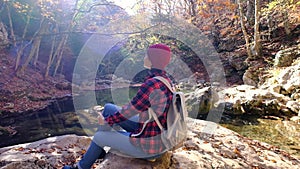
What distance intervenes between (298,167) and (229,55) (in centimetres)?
1413

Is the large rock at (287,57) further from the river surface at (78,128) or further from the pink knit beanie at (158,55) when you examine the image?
the pink knit beanie at (158,55)

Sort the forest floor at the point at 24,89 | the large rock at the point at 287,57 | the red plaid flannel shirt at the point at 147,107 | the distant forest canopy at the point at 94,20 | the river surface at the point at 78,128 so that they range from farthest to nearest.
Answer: the distant forest canopy at the point at 94,20
the large rock at the point at 287,57
the forest floor at the point at 24,89
the river surface at the point at 78,128
the red plaid flannel shirt at the point at 147,107

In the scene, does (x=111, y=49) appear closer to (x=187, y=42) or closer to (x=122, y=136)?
(x=187, y=42)

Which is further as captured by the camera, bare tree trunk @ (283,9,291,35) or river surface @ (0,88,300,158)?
bare tree trunk @ (283,9,291,35)

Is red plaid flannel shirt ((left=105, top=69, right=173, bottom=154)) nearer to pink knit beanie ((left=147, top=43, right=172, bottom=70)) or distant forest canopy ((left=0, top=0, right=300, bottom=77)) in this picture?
pink knit beanie ((left=147, top=43, right=172, bottom=70))

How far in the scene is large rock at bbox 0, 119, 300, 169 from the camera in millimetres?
2482

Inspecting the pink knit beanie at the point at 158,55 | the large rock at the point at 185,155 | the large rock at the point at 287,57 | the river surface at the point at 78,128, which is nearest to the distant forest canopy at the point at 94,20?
the large rock at the point at 287,57

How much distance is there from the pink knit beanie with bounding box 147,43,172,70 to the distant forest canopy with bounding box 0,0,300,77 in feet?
30.9

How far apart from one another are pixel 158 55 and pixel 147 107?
46 centimetres

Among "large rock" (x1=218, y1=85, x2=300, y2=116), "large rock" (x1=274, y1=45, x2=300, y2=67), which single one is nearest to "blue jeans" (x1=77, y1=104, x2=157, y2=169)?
"large rock" (x1=218, y1=85, x2=300, y2=116)

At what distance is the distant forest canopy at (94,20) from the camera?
12.7m

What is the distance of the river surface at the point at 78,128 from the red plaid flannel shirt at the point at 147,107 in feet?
11.4

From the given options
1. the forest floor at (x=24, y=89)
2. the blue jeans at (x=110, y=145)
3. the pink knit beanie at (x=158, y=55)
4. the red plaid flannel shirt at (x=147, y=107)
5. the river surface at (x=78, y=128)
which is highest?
the pink knit beanie at (x=158, y=55)

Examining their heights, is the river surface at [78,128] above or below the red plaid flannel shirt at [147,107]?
below
